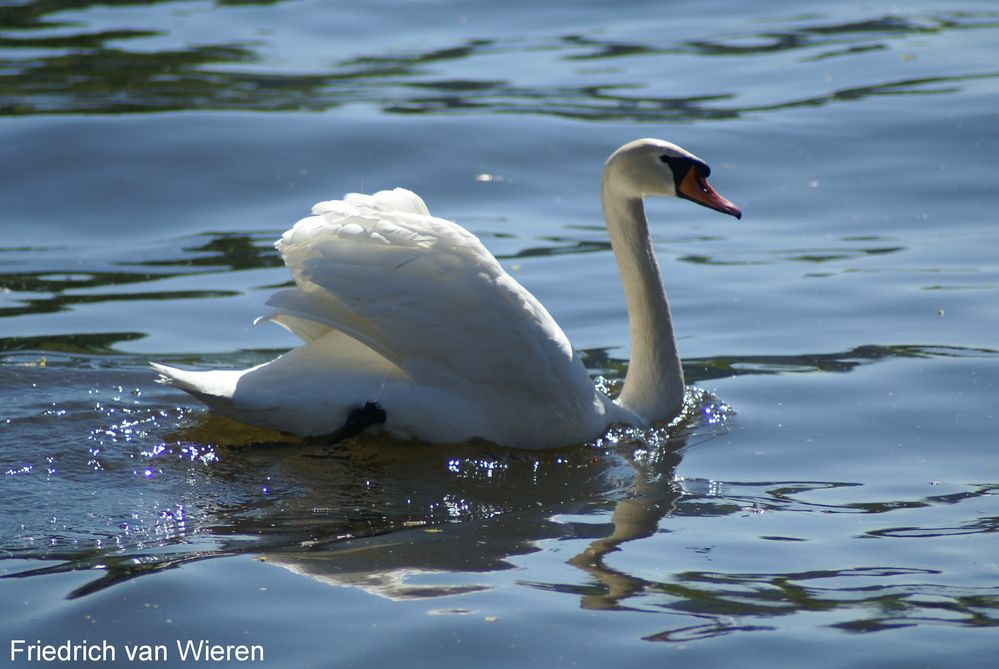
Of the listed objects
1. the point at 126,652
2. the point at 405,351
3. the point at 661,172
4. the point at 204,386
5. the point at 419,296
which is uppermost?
the point at 661,172

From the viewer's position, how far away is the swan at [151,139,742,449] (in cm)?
622

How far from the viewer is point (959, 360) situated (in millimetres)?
7602

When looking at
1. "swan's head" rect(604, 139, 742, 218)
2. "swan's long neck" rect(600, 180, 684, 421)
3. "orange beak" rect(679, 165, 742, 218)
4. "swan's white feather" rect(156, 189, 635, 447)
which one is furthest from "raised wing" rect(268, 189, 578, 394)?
"orange beak" rect(679, 165, 742, 218)

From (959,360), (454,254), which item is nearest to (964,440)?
(959,360)

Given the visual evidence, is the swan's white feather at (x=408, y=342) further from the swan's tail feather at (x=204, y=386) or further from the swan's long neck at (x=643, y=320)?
the swan's long neck at (x=643, y=320)

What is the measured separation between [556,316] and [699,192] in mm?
1811

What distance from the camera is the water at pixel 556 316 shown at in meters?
4.77

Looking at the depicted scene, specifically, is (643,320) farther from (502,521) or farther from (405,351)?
(502,521)

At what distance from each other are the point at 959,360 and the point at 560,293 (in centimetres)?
251

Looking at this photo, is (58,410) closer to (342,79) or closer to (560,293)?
(560,293)

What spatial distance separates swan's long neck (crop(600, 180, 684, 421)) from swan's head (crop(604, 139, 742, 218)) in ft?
0.34

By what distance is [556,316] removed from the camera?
8.70m

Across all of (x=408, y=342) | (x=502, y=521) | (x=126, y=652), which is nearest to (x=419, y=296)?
(x=408, y=342)

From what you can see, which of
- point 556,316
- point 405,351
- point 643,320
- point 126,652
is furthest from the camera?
point 556,316
